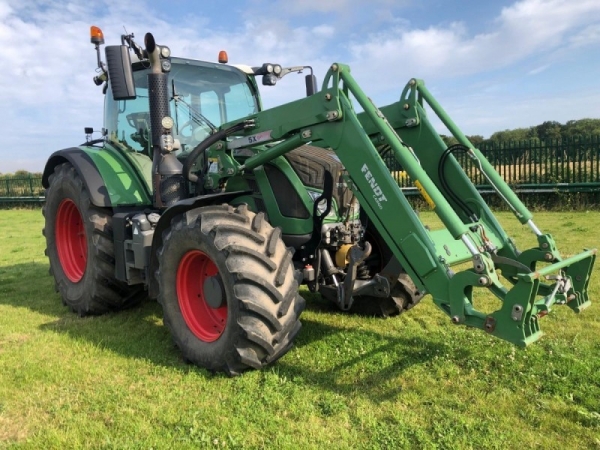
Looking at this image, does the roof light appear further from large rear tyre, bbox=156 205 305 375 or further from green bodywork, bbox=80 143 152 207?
large rear tyre, bbox=156 205 305 375

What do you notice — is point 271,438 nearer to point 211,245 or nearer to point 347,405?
point 347,405

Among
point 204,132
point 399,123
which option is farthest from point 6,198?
point 399,123

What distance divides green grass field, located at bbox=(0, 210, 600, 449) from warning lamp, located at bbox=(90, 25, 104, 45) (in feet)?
8.91

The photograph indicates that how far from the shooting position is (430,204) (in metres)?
3.18

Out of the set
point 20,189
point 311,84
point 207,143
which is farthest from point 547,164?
point 20,189

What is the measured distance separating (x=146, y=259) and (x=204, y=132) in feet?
4.77

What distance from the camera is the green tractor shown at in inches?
130

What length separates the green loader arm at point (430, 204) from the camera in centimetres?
298

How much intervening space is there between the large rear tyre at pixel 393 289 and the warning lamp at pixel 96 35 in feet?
10.1

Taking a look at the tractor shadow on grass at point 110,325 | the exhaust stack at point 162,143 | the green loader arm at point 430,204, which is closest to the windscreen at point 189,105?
the exhaust stack at point 162,143

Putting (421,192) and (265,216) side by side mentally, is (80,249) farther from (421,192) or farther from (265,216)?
(421,192)

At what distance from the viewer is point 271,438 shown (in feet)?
9.20

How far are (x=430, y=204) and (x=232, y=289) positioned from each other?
4.67ft

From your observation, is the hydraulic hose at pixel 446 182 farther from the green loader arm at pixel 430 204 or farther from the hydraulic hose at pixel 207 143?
the hydraulic hose at pixel 207 143
